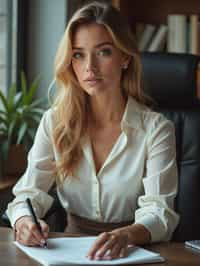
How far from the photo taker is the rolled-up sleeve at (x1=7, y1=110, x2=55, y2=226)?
7.13 feet

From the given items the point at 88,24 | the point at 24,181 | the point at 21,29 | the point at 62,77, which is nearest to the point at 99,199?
the point at 24,181

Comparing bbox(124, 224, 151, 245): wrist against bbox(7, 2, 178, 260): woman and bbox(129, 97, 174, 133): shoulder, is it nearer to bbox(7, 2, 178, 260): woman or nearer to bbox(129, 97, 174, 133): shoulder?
bbox(7, 2, 178, 260): woman

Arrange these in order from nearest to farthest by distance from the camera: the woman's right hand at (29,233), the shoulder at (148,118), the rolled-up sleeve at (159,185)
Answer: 1. the woman's right hand at (29,233)
2. the rolled-up sleeve at (159,185)
3. the shoulder at (148,118)

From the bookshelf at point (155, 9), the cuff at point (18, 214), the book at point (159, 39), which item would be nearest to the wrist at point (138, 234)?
the cuff at point (18, 214)

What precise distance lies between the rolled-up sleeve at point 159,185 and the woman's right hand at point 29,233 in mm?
286

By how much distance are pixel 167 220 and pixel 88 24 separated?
0.66 metres

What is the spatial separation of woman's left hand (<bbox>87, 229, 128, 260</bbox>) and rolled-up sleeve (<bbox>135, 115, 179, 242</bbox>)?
165 mm

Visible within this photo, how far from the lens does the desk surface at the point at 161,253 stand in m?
1.68

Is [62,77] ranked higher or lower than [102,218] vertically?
higher

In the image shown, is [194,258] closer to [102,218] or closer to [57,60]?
[102,218]

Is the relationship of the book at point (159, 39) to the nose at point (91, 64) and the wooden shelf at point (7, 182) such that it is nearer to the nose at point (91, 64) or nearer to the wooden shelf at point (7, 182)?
the wooden shelf at point (7, 182)

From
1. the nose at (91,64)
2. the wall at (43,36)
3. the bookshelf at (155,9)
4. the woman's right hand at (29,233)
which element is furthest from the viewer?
the bookshelf at (155,9)

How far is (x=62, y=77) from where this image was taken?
223cm

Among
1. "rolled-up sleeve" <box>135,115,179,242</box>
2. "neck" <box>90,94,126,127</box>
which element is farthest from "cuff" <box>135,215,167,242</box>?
"neck" <box>90,94,126,127</box>
